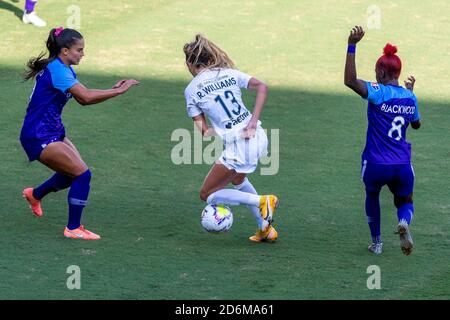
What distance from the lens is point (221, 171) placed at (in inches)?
355

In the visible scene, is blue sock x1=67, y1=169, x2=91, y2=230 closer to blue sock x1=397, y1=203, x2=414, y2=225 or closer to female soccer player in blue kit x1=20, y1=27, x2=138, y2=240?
female soccer player in blue kit x1=20, y1=27, x2=138, y2=240

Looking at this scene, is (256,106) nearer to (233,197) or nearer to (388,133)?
(233,197)

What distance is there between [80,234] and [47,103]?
3.98ft

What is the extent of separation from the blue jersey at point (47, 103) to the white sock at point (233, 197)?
5.08 feet

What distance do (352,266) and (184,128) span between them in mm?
4601

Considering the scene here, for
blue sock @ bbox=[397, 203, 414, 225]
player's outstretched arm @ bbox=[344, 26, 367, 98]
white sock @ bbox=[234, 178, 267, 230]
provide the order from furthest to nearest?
white sock @ bbox=[234, 178, 267, 230] → blue sock @ bbox=[397, 203, 414, 225] → player's outstretched arm @ bbox=[344, 26, 367, 98]

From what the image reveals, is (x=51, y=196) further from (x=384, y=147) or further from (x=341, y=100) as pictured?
(x=341, y=100)

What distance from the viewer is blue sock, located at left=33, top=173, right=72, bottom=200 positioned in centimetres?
941

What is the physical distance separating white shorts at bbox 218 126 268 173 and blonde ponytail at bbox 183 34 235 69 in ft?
2.31

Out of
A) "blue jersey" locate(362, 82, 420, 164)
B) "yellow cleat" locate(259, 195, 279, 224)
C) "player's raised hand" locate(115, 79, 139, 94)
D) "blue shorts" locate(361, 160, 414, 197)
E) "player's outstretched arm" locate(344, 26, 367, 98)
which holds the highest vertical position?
"player's outstretched arm" locate(344, 26, 367, 98)

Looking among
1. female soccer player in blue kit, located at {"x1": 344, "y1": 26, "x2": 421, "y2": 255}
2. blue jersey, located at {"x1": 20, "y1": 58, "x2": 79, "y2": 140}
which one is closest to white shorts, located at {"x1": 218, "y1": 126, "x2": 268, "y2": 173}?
female soccer player in blue kit, located at {"x1": 344, "y1": 26, "x2": 421, "y2": 255}

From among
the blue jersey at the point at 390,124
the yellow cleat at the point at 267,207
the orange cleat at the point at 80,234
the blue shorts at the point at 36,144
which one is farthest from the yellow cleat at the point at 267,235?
the blue shorts at the point at 36,144

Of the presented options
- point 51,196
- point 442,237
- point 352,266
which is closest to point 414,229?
point 442,237

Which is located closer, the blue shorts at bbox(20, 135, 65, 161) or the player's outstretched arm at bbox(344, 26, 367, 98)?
the player's outstretched arm at bbox(344, 26, 367, 98)
